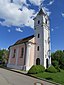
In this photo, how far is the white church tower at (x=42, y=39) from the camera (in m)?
32.1

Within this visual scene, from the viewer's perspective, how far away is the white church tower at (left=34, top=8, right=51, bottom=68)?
3206cm

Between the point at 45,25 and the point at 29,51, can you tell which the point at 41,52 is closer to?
the point at 29,51

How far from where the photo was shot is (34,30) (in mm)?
34969

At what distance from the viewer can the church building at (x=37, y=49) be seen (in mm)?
31609

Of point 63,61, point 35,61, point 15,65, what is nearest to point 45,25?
point 35,61

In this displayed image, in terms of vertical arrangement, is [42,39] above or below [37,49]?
above

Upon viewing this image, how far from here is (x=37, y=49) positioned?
108ft

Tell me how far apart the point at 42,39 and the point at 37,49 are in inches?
106

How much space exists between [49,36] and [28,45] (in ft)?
22.5

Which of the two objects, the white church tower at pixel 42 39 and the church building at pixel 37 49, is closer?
the church building at pixel 37 49

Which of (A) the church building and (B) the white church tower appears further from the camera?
(B) the white church tower

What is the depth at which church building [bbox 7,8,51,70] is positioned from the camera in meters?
31.6

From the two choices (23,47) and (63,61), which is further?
(63,61)

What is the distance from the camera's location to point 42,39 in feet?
107
